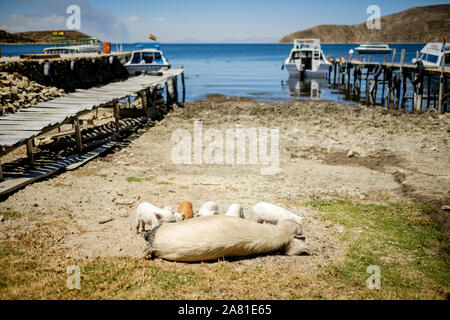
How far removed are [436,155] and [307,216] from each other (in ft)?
24.5

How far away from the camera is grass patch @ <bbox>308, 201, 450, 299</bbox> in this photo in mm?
4094

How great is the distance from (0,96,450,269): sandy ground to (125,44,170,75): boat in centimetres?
1811

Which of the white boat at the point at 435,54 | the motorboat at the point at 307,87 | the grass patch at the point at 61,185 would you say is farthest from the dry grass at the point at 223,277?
the motorboat at the point at 307,87

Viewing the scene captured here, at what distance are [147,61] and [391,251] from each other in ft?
→ 117

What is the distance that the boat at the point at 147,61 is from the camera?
3275cm

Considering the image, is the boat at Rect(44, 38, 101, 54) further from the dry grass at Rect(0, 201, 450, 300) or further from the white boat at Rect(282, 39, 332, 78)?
the dry grass at Rect(0, 201, 450, 300)

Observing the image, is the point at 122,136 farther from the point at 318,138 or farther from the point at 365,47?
the point at 365,47

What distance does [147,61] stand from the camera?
36.8m

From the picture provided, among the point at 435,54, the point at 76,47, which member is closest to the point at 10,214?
the point at 435,54

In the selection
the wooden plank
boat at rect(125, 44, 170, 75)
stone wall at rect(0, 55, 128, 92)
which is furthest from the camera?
boat at rect(125, 44, 170, 75)

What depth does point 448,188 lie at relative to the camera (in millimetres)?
8195

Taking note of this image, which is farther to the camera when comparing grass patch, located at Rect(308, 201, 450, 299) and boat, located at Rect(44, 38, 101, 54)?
boat, located at Rect(44, 38, 101, 54)

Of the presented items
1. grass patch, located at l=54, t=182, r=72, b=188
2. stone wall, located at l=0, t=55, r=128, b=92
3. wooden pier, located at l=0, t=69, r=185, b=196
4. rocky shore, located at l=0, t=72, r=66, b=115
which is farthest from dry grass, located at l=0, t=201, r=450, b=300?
stone wall, located at l=0, t=55, r=128, b=92

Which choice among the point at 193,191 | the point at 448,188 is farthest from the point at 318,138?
the point at 193,191
